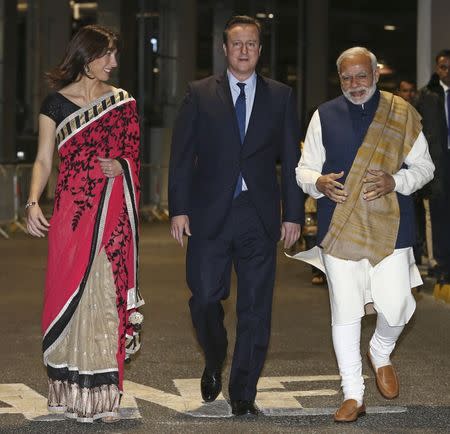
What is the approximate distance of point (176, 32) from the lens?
32.7m

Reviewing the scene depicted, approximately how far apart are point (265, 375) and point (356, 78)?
6.88 feet

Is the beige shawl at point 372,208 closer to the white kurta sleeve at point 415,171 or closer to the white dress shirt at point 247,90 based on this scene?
the white kurta sleeve at point 415,171

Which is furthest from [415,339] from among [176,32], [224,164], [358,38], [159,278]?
[358,38]

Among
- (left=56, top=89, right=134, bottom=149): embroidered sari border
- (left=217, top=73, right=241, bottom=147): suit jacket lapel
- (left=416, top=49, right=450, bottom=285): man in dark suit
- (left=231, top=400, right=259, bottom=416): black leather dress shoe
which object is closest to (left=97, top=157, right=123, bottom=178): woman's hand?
(left=56, top=89, right=134, bottom=149): embroidered sari border

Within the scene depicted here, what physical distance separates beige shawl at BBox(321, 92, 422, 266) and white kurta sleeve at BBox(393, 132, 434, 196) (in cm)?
6

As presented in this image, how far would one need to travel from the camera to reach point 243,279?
711 centimetres

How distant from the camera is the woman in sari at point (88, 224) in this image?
689 cm

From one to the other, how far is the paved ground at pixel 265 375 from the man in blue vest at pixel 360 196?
35 cm

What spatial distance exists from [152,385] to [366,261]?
1.58 m

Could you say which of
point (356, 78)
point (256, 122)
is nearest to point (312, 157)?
point (256, 122)

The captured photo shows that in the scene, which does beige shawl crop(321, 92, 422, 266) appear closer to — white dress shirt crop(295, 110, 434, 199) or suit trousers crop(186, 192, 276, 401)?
white dress shirt crop(295, 110, 434, 199)

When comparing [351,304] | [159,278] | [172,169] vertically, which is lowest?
[159,278]

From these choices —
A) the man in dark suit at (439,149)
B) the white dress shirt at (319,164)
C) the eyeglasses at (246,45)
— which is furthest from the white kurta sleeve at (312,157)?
the man in dark suit at (439,149)

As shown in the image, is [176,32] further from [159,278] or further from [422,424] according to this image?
[422,424]
